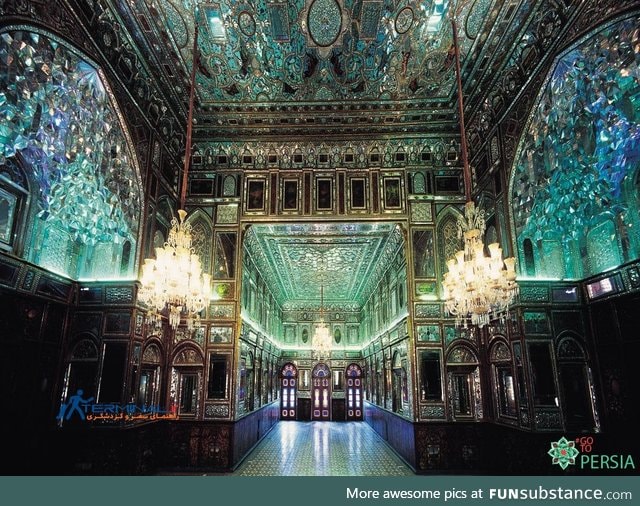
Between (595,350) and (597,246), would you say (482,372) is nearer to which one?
(595,350)

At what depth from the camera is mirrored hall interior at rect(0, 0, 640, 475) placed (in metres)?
6.46

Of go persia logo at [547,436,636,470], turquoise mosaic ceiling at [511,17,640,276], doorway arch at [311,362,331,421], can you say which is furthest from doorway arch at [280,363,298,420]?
turquoise mosaic ceiling at [511,17,640,276]

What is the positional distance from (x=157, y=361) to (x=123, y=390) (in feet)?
4.86

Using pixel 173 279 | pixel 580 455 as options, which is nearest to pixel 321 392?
pixel 580 455

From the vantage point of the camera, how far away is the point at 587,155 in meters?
7.14

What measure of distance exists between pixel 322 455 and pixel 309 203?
722 cm

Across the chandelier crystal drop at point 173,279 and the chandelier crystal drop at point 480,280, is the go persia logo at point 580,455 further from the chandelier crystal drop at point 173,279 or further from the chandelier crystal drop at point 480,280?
the chandelier crystal drop at point 173,279

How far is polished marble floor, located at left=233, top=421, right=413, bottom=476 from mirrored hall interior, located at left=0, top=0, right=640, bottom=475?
0.52 feet

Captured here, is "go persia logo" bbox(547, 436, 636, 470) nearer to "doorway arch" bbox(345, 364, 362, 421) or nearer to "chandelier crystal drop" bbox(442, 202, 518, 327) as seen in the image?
"chandelier crystal drop" bbox(442, 202, 518, 327)

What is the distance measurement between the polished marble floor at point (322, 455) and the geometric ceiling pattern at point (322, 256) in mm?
5675

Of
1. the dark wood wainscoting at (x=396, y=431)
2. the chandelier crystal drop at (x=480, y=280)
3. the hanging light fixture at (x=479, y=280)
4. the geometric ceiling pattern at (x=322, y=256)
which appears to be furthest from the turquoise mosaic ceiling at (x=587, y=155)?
the dark wood wainscoting at (x=396, y=431)

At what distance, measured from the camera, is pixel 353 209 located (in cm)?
989

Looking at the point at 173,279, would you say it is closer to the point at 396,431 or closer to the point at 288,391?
the point at 396,431

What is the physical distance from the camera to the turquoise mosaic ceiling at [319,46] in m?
6.95
